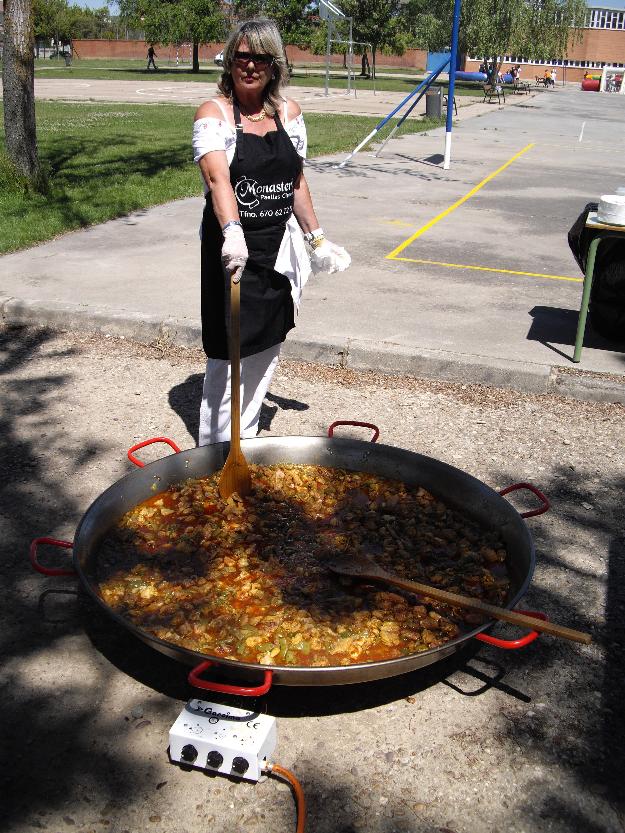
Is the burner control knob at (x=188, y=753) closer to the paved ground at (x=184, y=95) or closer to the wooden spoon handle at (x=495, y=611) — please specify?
the wooden spoon handle at (x=495, y=611)

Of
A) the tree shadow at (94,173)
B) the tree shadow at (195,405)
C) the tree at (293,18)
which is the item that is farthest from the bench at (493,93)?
the tree shadow at (195,405)

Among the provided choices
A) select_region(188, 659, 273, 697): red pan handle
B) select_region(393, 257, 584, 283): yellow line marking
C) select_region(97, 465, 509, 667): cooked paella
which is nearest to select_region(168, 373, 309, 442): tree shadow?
select_region(97, 465, 509, 667): cooked paella

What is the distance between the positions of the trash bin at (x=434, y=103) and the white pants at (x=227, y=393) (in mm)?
21345

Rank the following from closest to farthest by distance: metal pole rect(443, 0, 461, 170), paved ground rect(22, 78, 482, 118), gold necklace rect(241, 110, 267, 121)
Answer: gold necklace rect(241, 110, 267, 121)
metal pole rect(443, 0, 461, 170)
paved ground rect(22, 78, 482, 118)

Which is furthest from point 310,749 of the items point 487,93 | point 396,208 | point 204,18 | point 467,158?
point 204,18

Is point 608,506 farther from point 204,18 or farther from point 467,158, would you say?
point 204,18

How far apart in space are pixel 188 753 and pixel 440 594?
89 cm

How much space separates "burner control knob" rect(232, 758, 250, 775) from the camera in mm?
2412

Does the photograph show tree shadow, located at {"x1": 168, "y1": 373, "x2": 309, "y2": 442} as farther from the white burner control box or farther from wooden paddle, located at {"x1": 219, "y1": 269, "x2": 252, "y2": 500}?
the white burner control box

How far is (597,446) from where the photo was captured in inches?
187

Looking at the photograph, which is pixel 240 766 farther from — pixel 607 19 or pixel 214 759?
pixel 607 19

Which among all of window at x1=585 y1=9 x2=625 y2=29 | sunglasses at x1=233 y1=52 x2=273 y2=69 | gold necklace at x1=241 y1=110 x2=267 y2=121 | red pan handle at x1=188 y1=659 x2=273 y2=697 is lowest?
red pan handle at x1=188 y1=659 x2=273 y2=697

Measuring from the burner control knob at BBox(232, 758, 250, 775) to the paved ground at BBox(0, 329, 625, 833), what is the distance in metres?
0.07

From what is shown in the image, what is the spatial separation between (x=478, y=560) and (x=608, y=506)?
1165 millimetres
